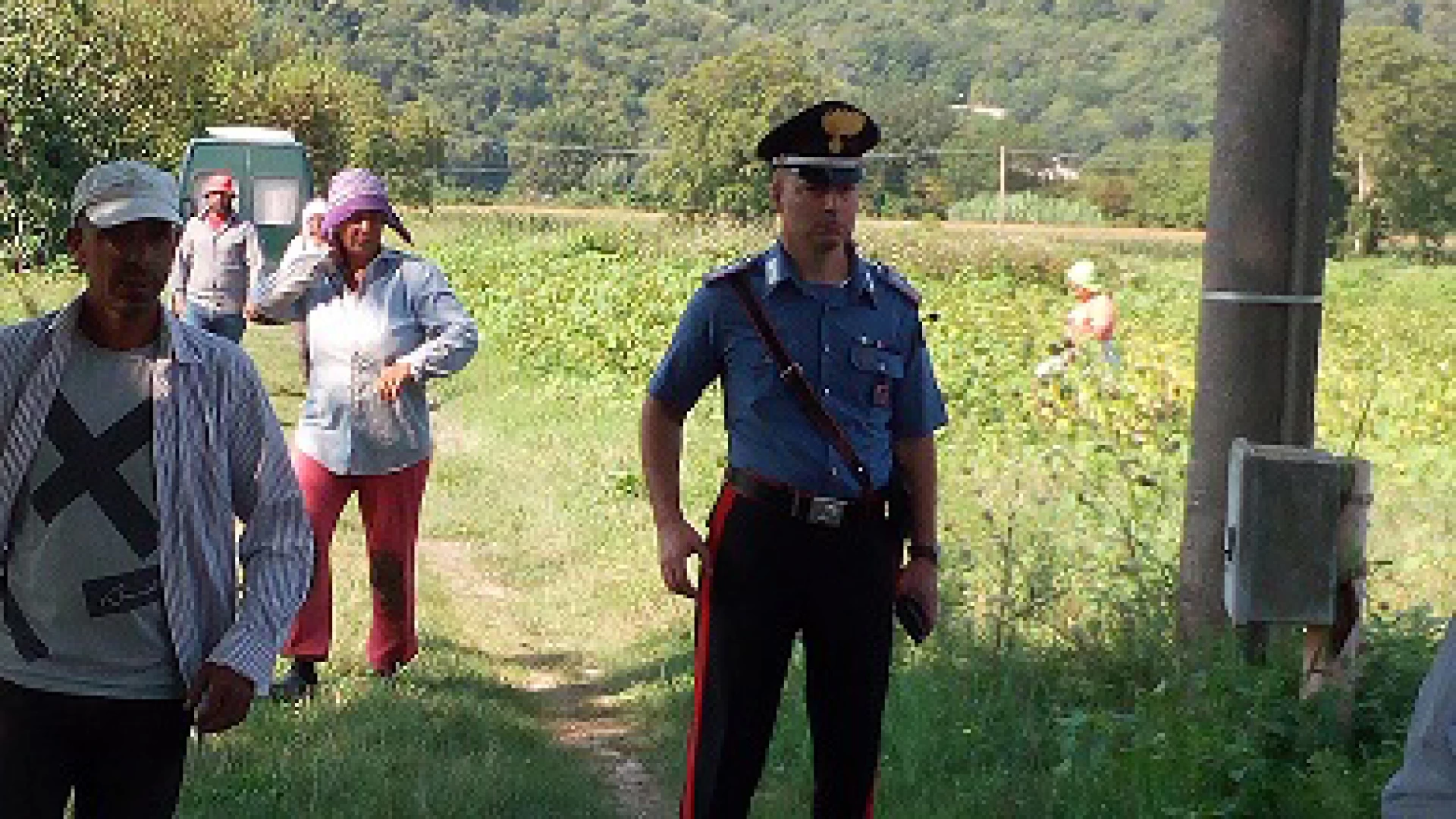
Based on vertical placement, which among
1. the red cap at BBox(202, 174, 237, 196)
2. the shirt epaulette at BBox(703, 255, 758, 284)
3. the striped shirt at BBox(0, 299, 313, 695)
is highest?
the shirt epaulette at BBox(703, 255, 758, 284)

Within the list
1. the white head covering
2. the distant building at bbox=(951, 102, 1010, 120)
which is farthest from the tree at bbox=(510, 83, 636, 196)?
the white head covering

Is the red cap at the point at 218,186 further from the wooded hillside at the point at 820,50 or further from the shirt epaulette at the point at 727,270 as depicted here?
the wooded hillside at the point at 820,50

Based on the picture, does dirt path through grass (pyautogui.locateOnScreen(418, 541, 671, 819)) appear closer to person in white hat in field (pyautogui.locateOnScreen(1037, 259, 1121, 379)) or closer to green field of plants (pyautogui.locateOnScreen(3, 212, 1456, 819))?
green field of plants (pyautogui.locateOnScreen(3, 212, 1456, 819))

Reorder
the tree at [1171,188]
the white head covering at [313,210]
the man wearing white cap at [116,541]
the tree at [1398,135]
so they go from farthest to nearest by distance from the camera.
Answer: the tree at [1171,188] < the tree at [1398,135] < the white head covering at [313,210] < the man wearing white cap at [116,541]

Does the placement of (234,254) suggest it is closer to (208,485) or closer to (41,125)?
(208,485)

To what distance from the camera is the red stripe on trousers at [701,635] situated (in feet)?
19.9

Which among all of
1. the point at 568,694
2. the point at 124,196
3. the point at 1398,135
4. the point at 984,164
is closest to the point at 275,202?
the point at 1398,135

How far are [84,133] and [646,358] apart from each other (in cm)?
1896

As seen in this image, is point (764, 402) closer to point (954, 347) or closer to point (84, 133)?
point (954, 347)

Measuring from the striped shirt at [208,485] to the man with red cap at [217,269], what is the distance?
10.6 metres

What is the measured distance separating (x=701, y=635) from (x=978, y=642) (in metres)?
2.97

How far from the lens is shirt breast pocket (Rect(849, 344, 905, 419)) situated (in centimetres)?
605

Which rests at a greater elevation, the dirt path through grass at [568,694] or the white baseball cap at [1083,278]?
the white baseball cap at [1083,278]

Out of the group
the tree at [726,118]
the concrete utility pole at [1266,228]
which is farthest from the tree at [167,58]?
the concrete utility pole at [1266,228]
